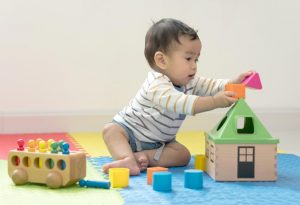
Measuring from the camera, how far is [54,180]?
1205 millimetres

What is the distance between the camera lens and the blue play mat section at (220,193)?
1.14 meters

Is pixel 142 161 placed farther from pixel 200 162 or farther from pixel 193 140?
pixel 193 140

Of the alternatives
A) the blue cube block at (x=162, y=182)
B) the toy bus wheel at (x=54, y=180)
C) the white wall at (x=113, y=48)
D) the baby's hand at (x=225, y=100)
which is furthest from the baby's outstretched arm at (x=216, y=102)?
the white wall at (x=113, y=48)

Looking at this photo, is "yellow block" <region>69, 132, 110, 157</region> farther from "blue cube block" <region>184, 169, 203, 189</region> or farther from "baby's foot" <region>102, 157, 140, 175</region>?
"blue cube block" <region>184, 169, 203, 189</region>

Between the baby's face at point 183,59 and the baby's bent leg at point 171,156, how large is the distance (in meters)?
0.19

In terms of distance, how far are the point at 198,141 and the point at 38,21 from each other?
0.77 metres

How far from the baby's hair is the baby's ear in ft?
0.04

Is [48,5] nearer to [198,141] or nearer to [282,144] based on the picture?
[198,141]

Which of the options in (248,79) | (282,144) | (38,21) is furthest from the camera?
(38,21)

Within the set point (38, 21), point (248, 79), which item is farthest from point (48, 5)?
point (248, 79)

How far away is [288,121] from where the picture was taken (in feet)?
8.17

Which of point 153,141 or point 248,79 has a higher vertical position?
point 248,79

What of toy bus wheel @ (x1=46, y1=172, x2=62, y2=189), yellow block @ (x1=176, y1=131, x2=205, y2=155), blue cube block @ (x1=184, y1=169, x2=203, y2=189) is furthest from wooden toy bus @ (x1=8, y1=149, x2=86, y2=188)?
yellow block @ (x1=176, y1=131, x2=205, y2=155)

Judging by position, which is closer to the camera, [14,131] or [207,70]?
[14,131]
